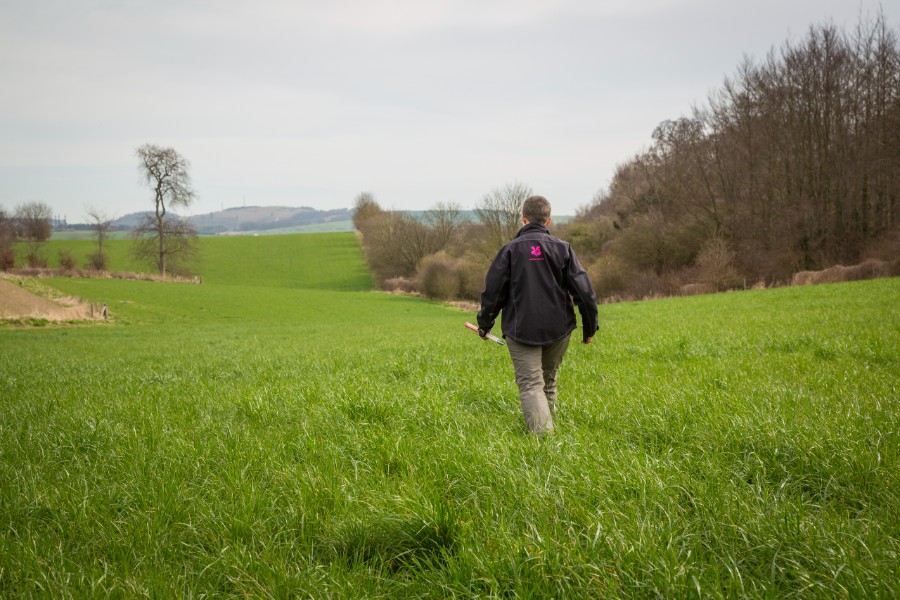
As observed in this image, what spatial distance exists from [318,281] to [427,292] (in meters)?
25.0

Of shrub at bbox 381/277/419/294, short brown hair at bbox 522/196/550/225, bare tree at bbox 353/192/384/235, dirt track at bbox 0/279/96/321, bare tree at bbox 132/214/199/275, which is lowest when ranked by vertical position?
shrub at bbox 381/277/419/294

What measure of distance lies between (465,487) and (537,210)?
9.15 ft

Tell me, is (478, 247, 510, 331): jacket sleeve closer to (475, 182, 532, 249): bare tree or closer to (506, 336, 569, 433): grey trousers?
(506, 336, 569, 433): grey trousers

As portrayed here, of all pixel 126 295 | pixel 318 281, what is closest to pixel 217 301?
pixel 126 295

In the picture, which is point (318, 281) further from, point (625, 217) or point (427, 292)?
point (625, 217)

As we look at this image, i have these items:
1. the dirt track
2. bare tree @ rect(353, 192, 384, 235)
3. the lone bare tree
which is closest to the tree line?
the lone bare tree

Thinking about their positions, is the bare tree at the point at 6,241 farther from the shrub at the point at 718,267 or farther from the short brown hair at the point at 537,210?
the short brown hair at the point at 537,210

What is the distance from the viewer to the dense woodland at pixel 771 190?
115 feet

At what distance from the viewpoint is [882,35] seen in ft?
114

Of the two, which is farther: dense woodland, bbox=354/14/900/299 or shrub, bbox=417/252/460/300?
shrub, bbox=417/252/460/300

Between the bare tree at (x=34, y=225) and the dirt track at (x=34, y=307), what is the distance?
136 feet

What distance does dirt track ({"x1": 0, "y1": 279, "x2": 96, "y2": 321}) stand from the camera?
3300cm

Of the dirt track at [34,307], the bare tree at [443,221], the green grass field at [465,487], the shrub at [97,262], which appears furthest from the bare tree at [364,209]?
the green grass field at [465,487]

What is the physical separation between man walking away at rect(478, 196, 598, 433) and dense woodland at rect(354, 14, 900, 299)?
1292 inches
